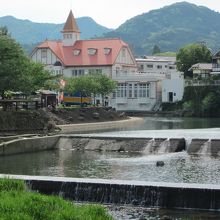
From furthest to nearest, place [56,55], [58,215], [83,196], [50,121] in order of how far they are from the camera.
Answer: [56,55] < [50,121] < [83,196] < [58,215]

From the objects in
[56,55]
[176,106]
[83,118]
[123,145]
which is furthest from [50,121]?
[56,55]

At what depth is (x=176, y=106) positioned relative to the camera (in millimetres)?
88312

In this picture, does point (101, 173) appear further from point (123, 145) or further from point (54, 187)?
point (123, 145)

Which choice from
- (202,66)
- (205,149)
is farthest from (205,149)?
(202,66)

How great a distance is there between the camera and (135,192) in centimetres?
2067

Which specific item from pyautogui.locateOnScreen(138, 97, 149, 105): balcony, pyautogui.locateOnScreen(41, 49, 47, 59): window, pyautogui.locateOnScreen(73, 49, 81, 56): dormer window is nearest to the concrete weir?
pyautogui.locateOnScreen(138, 97, 149, 105): balcony

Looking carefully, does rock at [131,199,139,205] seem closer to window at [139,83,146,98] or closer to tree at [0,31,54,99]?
tree at [0,31,54,99]

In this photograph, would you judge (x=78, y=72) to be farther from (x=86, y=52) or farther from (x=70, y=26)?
(x=70, y=26)

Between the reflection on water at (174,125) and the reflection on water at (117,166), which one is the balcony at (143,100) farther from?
the reflection on water at (117,166)

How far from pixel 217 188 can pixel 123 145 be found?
18.0m

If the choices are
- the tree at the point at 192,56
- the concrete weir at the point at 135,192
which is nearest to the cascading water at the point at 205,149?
the concrete weir at the point at 135,192

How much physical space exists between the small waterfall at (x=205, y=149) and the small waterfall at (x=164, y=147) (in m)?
2.12

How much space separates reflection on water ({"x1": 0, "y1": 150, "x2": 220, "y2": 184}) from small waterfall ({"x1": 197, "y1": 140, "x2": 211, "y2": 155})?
97cm

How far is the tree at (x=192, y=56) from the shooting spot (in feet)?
320
